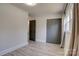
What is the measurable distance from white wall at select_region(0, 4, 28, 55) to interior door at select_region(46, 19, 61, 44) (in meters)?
2.04

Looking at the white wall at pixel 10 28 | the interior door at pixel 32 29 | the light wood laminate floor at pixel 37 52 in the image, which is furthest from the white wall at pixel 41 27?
the light wood laminate floor at pixel 37 52

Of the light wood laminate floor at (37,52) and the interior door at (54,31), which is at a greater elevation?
the interior door at (54,31)

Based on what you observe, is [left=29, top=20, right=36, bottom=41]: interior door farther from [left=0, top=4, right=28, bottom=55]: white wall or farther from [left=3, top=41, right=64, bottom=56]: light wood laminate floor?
[left=3, top=41, right=64, bottom=56]: light wood laminate floor

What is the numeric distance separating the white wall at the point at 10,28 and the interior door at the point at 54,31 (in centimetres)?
204

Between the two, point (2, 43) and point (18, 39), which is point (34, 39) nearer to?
point (18, 39)

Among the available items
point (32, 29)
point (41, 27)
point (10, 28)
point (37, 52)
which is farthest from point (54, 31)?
point (10, 28)

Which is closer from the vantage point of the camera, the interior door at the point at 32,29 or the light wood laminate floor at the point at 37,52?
the light wood laminate floor at the point at 37,52

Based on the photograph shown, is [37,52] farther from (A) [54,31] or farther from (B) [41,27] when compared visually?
(B) [41,27]

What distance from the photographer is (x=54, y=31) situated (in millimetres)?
5879

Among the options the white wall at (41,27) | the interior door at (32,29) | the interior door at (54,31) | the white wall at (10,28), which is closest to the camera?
the white wall at (10,28)

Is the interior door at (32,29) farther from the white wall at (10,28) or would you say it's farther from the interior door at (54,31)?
the white wall at (10,28)

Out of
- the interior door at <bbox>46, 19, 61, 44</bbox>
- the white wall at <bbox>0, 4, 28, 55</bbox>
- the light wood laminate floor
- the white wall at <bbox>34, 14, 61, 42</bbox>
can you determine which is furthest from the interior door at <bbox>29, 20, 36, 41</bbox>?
the light wood laminate floor

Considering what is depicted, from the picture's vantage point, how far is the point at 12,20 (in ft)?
12.6

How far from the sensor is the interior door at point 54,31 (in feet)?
18.9
